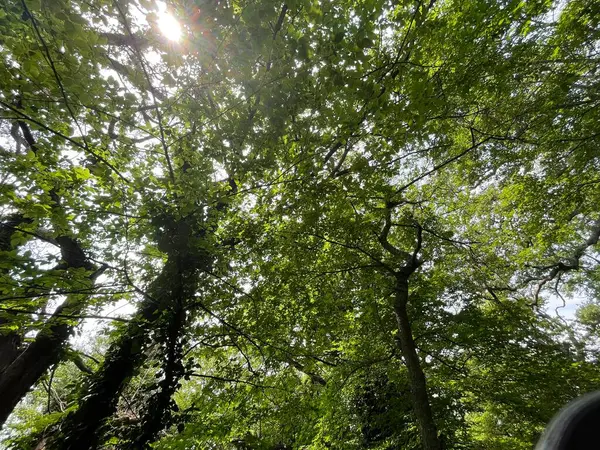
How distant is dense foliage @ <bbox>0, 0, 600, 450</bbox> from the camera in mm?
2320

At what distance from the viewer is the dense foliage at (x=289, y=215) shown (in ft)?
7.61

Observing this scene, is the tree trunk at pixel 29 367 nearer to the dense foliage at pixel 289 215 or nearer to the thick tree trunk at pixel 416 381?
the dense foliage at pixel 289 215

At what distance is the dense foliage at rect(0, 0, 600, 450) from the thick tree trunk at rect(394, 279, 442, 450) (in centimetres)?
4

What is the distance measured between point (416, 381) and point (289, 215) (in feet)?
11.8

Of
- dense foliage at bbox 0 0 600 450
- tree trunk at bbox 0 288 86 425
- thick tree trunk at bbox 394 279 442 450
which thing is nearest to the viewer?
dense foliage at bbox 0 0 600 450

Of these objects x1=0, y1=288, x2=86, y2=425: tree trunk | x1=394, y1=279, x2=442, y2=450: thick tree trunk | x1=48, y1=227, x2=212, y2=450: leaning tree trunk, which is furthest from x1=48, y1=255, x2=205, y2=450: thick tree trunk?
x1=394, y1=279, x2=442, y2=450: thick tree trunk

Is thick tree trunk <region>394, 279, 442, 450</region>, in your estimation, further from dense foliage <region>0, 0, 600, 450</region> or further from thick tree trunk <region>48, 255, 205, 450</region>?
thick tree trunk <region>48, 255, 205, 450</region>

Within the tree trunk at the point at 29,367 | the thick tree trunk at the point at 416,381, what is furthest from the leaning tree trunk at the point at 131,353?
the thick tree trunk at the point at 416,381

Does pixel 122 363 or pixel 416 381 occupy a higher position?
pixel 416 381

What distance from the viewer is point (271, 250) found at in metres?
4.85

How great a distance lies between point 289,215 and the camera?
4539mm

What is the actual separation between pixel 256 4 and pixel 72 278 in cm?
371

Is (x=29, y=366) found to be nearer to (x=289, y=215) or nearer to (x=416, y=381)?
(x=289, y=215)

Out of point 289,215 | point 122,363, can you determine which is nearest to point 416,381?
point 289,215
